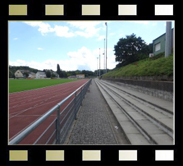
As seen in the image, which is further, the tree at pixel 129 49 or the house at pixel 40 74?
the house at pixel 40 74

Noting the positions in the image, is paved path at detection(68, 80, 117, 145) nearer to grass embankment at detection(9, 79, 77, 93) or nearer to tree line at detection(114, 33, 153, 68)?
grass embankment at detection(9, 79, 77, 93)

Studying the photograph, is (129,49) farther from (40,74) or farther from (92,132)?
(40,74)

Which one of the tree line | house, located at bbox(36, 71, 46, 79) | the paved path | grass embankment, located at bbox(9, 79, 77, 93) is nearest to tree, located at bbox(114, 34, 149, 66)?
the tree line

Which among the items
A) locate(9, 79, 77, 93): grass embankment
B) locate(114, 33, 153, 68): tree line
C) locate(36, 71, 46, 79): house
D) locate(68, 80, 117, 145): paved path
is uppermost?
locate(114, 33, 153, 68): tree line

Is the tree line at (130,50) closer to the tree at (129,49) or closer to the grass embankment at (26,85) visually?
the tree at (129,49)

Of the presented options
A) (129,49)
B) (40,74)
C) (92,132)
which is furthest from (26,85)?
(40,74)

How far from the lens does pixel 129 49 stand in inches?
1195

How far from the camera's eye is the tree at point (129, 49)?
97.8 feet

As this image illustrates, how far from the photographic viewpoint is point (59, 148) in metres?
2.19

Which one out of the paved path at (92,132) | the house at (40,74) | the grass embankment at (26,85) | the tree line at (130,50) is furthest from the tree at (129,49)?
the house at (40,74)

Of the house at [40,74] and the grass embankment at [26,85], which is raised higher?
the house at [40,74]

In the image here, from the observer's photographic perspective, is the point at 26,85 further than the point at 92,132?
Yes

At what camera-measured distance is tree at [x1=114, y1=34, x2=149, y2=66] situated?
1173 inches
